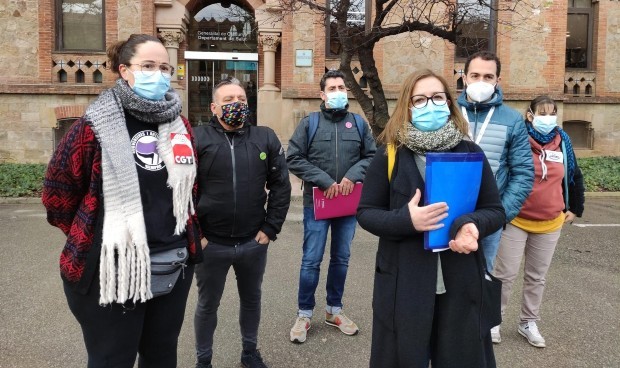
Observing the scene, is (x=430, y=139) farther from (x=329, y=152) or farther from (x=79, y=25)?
(x=79, y=25)

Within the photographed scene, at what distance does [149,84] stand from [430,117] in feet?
4.61

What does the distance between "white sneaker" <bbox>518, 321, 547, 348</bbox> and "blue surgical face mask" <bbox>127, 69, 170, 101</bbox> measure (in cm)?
348

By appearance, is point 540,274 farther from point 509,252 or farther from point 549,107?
point 549,107

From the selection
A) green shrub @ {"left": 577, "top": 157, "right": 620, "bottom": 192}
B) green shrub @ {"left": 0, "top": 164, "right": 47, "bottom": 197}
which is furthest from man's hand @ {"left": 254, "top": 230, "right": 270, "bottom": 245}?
green shrub @ {"left": 577, "top": 157, "right": 620, "bottom": 192}

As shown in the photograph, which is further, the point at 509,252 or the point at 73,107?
the point at 73,107

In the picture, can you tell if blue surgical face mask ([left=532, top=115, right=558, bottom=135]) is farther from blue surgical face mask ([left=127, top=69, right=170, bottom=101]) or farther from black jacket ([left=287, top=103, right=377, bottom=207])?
blue surgical face mask ([left=127, top=69, right=170, bottom=101])

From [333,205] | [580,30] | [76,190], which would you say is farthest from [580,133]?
[76,190]

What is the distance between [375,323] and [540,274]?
2.27 m

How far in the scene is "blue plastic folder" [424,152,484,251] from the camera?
7.19 feet

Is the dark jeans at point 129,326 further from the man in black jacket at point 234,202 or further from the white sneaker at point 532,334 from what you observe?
the white sneaker at point 532,334

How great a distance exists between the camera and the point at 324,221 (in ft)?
13.7

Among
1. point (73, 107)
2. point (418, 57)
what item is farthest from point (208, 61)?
point (418, 57)

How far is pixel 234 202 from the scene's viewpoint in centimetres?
328

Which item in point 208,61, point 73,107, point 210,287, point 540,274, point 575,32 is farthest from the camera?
point 575,32
